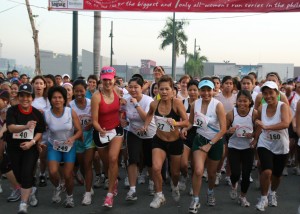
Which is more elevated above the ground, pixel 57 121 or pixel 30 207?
pixel 57 121

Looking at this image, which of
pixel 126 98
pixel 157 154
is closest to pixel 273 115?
pixel 157 154

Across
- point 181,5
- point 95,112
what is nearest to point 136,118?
point 95,112

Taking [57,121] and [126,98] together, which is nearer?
[57,121]

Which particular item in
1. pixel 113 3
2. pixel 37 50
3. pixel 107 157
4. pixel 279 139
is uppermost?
pixel 113 3

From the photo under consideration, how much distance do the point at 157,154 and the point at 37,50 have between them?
13.9 metres

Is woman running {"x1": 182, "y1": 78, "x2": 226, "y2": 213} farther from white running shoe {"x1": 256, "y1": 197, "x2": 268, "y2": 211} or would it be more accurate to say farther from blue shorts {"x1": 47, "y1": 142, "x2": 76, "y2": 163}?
blue shorts {"x1": 47, "y1": 142, "x2": 76, "y2": 163}

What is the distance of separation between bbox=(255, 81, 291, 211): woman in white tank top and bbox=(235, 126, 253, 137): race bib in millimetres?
203

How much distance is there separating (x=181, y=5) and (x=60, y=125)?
926 centimetres

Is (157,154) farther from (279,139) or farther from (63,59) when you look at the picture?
(63,59)

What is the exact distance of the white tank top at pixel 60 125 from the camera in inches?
216

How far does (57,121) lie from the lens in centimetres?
550

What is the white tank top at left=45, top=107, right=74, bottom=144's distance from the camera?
216 inches

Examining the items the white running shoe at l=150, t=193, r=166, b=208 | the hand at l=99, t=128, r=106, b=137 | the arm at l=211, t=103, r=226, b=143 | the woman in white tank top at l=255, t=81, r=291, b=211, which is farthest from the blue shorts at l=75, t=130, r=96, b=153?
the woman in white tank top at l=255, t=81, r=291, b=211

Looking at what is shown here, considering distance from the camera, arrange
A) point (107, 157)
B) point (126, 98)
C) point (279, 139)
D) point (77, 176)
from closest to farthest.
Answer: point (279, 139) < point (107, 157) < point (126, 98) < point (77, 176)
